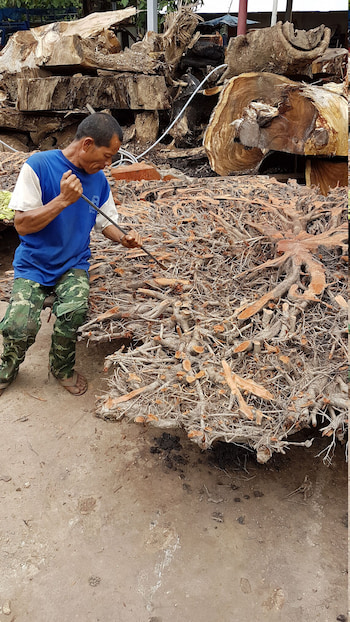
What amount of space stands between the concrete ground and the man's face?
57.3 inches

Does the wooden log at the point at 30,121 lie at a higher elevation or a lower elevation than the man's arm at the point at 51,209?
lower

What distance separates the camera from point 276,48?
547cm

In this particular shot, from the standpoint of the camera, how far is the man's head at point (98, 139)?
8.37ft

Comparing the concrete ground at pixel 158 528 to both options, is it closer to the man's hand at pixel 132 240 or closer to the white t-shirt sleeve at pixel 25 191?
the man's hand at pixel 132 240

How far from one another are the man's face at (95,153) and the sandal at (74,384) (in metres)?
1.29

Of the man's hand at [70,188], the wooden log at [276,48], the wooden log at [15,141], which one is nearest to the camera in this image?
the man's hand at [70,188]

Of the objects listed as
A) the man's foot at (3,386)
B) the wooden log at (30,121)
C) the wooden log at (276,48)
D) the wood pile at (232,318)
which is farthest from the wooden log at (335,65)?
the man's foot at (3,386)

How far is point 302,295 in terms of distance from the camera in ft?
7.48

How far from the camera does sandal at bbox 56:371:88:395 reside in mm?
2916

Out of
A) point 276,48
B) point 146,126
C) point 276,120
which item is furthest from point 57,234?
point 146,126

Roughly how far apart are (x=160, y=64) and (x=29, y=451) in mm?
5814

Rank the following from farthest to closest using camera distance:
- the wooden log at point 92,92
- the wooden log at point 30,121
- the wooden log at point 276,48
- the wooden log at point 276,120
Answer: the wooden log at point 30,121
the wooden log at point 92,92
the wooden log at point 276,48
the wooden log at point 276,120

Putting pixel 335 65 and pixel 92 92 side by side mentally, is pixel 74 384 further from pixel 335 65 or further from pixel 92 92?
pixel 335 65

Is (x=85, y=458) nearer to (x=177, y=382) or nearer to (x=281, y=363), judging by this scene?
(x=177, y=382)
